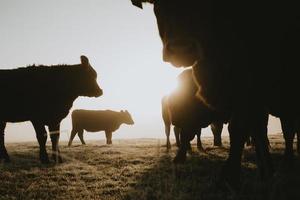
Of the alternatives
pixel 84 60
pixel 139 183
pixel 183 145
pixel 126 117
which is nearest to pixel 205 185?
pixel 139 183

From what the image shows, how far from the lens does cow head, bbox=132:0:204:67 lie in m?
3.56

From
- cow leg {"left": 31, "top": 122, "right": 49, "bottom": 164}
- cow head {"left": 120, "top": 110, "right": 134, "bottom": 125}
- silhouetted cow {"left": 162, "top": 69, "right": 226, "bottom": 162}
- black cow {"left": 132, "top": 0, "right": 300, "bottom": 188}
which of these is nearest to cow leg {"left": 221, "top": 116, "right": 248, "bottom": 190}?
black cow {"left": 132, "top": 0, "right": 300, "bottom": 188}

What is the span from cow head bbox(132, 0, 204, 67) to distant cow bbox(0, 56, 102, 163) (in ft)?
24.3

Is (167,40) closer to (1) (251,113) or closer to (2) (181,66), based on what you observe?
(2) (181,66)

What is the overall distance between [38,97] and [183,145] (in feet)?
15.8

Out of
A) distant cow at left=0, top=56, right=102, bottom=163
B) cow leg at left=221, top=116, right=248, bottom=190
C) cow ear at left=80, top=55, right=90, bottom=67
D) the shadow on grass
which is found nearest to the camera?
cow leg at left=221, top=116, right=248, bottom=190

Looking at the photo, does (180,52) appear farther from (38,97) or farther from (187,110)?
(38,97)

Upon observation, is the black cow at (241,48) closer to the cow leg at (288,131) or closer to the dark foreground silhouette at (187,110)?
the cow leg at (288,131)

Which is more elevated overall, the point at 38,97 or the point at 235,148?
the point at 38,97

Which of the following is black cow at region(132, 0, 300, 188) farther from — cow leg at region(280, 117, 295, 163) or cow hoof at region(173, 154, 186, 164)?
cow hoof at region(173, 154, 186, 164)

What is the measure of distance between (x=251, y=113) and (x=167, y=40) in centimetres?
116

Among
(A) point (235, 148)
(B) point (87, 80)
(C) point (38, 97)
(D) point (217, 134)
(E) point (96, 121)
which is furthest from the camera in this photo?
(E) point (96, 121)

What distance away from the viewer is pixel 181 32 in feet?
12.1

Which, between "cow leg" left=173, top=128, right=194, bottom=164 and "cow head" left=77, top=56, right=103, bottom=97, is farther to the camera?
"cow head" left=77, top=56, right=103, bottom=97
